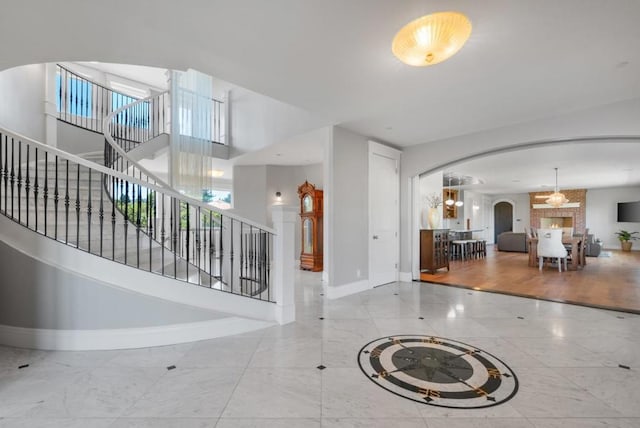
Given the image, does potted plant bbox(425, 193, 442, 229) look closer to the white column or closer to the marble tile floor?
the marble tile floor

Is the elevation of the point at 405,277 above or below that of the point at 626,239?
below

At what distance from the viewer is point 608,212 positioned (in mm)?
11539

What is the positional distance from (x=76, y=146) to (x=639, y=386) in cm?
782

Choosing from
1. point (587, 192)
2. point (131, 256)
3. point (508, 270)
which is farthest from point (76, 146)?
point (587, 192)

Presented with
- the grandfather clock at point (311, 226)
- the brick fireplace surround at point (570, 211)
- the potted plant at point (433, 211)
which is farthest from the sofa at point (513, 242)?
the grandfather clock at point (311, 226)

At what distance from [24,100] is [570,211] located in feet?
57.2

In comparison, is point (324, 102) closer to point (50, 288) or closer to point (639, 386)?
point (50, 288)

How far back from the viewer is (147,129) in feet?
21.4

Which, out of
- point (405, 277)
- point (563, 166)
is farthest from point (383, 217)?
point (563, 166)

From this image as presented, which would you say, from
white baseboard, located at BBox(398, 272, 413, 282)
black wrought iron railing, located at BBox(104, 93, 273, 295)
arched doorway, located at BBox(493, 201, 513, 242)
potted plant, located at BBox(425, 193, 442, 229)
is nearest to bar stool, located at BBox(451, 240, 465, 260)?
potted plant, located at BBox(425, 193, 442, 229)

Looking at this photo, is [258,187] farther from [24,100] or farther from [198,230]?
[198,230]

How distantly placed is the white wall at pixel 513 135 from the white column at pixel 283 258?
304 centimetres

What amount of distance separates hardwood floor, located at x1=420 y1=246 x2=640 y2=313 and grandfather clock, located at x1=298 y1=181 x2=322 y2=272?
2.32 m

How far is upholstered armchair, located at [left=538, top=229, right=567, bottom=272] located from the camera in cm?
639
